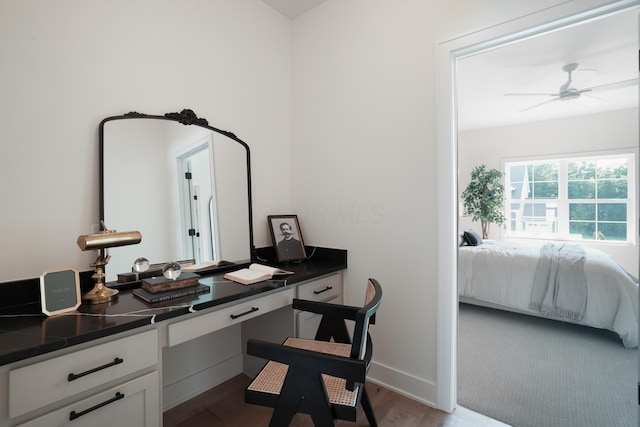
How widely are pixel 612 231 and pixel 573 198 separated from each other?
682mm

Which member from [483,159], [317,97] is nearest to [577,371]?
[317,97]

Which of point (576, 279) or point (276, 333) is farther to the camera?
point (576, 279)

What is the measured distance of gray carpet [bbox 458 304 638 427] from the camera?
1.73 m

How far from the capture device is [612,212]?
14.7 ft

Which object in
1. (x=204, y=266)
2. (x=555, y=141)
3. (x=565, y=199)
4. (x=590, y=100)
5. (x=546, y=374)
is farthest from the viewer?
(x=555, y=141)

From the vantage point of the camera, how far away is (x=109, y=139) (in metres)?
1.50

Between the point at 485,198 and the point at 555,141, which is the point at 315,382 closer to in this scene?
the point at 485,198

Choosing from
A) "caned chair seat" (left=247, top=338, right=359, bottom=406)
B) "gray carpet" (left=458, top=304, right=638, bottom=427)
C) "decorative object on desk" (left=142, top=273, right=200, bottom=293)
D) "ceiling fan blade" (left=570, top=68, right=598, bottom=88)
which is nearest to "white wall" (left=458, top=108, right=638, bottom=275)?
"ceiling fan blade" (left=570, top=68, right=598, bottom=88)

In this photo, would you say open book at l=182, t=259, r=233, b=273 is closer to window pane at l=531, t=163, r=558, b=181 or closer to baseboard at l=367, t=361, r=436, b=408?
baseboard at l=367, t=361, r=436, b=408

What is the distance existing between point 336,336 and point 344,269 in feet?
2.05

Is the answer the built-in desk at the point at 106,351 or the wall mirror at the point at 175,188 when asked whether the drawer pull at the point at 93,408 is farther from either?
the wall mirror at the point at 175,188

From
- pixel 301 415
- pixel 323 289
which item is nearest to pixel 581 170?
pixel 323 289

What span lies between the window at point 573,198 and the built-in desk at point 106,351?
5.21 meters

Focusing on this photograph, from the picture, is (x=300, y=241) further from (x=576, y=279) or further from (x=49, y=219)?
(x=576, y=279)
